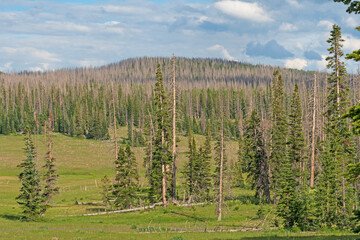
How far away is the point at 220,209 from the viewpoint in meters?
40.4

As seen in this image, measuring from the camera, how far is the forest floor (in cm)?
2655

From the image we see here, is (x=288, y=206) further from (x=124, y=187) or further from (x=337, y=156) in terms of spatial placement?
(x=124, y=187)

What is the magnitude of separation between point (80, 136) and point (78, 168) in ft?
205

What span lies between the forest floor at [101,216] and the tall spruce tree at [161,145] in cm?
284

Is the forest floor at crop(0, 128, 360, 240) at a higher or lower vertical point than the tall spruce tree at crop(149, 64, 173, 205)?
lower

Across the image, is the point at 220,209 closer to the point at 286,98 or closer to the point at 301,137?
the point at 301,137

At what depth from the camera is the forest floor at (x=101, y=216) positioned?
87.1 feet

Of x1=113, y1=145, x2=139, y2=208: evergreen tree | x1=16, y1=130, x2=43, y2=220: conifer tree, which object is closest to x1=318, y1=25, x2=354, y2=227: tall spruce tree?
x1=113, y1=145, x2=139, y2=208: evergreen tree

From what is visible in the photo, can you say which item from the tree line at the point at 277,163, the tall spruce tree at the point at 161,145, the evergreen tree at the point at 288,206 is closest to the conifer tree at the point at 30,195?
the tree line at the point at 277,163

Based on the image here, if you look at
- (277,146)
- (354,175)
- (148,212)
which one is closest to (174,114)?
(148,212)

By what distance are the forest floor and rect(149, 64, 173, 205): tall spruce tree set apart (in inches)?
112

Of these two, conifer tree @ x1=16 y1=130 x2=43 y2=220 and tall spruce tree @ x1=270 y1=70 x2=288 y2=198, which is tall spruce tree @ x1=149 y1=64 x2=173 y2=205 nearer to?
tall spruce tree @ x1=270 y1=70 x2=288 y2=198

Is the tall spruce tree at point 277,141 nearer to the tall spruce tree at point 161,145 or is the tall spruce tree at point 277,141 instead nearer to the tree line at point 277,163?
the tree line at point 277,163

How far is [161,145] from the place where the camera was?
50.5 meters
